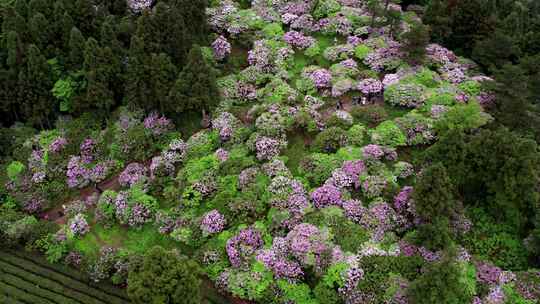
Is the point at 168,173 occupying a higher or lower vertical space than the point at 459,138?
lower

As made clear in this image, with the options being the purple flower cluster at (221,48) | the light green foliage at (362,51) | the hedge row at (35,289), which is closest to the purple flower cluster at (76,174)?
the hedge row at (35,289)

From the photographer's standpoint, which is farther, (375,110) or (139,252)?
(375,110)

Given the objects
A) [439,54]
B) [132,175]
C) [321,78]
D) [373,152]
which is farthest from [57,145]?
[439,54]

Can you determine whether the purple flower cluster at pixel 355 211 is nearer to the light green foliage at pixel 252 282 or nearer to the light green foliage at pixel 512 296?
the light green foliage at pixel 252 282

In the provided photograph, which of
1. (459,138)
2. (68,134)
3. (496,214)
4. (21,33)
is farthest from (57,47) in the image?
(496,214)

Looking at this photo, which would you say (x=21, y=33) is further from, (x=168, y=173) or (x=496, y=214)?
(x=496, y=214)

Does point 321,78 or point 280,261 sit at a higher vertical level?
point 321,78

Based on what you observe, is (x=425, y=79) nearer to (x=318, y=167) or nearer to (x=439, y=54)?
(x=439, y=54)

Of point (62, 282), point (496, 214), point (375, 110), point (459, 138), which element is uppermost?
point (459, 138)

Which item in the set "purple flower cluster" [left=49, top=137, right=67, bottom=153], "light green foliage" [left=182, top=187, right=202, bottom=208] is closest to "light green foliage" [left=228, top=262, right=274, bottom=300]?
"light green foliage" [left=182, top=187, right=202, bottom=208]
